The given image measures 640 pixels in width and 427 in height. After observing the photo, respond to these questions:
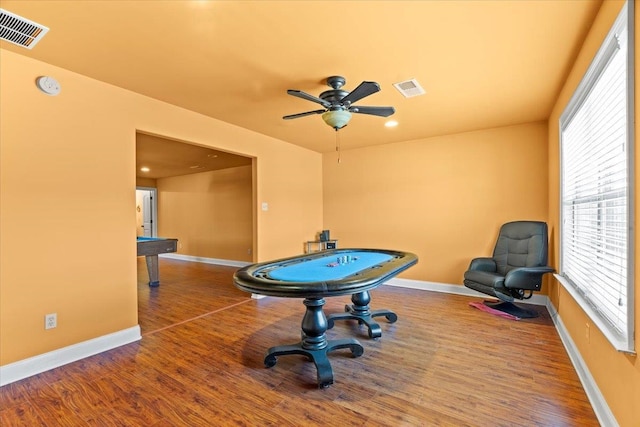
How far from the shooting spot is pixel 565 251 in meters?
3.07

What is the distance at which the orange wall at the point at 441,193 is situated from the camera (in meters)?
4.25

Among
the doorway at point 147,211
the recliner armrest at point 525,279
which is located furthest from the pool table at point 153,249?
the recliner armrest at point 525,279

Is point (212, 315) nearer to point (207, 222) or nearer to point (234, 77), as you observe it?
point (234, 77)

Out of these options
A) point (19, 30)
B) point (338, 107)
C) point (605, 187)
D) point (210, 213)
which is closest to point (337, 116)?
point (338, 107)

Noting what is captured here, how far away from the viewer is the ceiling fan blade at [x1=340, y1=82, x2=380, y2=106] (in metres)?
2.26

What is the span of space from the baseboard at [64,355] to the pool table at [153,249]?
1.90 m

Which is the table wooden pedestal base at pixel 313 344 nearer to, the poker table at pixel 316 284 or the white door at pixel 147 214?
the poker table at pixel 316 284

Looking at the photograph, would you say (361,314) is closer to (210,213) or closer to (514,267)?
(514,267)

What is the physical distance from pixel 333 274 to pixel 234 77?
1.90 meters

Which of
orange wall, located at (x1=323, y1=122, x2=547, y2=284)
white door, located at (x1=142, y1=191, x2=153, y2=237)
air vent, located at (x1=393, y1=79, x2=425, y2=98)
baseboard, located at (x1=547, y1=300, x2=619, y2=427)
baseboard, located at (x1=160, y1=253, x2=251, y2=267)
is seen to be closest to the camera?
baseboard, located at (x1=547, y1=300, x2=619, y2=427)

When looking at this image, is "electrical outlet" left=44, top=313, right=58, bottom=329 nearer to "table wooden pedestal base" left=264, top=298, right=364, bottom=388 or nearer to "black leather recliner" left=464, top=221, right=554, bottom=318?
"table wooden pedestal base" left=264, top=298, right=364, bottom=388

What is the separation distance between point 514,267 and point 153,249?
5155mm

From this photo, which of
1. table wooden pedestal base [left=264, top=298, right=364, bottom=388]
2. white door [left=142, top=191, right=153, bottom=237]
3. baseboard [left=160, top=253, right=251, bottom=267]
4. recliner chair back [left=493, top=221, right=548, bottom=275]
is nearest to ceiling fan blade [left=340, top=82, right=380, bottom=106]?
table wooden pedestal base [left=264, top=298, right=364, bottom=388]

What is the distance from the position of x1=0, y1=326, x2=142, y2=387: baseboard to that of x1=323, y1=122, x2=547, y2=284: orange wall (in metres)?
3.79
